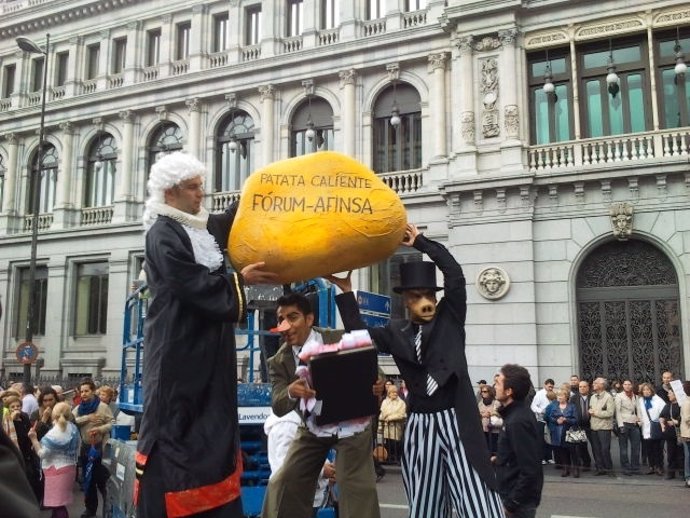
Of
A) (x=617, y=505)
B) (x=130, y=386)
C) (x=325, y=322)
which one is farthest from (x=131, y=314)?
(x=617, y=505)

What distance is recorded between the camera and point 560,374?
58.3 ft

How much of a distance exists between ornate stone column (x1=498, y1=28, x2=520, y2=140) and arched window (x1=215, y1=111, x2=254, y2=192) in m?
9.50

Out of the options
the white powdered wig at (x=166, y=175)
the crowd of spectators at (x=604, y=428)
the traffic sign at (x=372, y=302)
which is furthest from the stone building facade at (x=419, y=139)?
the white powdered wig at (x=166, y=175)

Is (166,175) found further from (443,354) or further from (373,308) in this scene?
(373,308)

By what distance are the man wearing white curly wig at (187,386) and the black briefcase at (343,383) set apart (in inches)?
44.4

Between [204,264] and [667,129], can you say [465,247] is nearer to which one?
[667,129]

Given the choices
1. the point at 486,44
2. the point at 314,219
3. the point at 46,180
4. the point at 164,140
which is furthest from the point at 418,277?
the point at 46,180

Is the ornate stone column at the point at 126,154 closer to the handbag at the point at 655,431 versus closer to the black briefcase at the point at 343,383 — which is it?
the handbag at the point at 655,431

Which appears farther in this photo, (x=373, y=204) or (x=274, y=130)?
(x=274, y=130)

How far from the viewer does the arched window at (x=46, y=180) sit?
28.4 metres

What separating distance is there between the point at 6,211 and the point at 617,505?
26866 mm

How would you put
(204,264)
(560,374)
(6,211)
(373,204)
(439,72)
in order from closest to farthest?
(204,264) < (373,204) < (560,374) < (439,72) < (6,211)

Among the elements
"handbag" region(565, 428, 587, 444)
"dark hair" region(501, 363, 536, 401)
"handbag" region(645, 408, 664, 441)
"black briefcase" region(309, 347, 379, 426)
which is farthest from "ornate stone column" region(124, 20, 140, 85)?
"black briefcase" region(309, 347, 379, 426)

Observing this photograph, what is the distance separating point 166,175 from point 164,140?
24.1 meters
